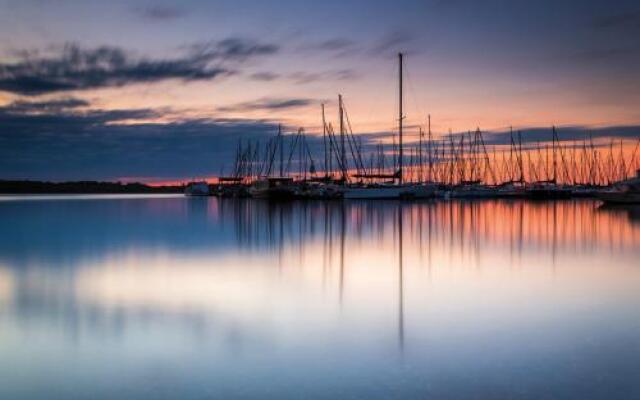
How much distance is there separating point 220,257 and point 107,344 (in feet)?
32.7

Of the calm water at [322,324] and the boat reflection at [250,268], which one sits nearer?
the calm water at [322,324]

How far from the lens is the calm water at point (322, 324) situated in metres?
6.06

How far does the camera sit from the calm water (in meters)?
6.06

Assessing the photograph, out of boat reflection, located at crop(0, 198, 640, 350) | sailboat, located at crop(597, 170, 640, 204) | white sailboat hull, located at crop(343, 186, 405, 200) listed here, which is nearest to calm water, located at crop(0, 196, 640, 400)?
boat reflection, located at crop(0, 198, 640, 350)

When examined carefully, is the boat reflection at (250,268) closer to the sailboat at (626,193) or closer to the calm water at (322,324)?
the calm water at (322,324)

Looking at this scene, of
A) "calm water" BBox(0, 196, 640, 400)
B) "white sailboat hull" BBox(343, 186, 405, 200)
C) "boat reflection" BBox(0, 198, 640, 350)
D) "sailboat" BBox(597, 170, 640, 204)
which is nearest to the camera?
"calm water" BBox(0, 196, 640, 400)

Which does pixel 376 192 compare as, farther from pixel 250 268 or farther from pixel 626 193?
pixel 250 268

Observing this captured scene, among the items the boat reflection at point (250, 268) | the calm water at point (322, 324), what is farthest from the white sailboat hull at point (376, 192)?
the calm water at point (322, 324)

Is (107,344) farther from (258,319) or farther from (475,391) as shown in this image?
(475,391)

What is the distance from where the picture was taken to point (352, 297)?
1099cm

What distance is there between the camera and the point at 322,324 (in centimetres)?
870

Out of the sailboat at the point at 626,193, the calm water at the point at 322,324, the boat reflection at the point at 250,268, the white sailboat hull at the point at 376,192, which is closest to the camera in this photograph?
the calm water at the point at 322,324

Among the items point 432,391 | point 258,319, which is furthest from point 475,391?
point 258,319

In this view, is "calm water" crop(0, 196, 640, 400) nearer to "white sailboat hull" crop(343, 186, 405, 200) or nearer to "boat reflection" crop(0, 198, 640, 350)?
"boat reflection" crop(0, 198, 640, 350)
